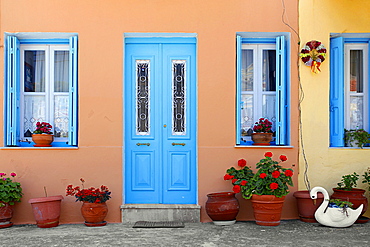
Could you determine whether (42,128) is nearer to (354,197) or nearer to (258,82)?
(258,82)

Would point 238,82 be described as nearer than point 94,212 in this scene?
No

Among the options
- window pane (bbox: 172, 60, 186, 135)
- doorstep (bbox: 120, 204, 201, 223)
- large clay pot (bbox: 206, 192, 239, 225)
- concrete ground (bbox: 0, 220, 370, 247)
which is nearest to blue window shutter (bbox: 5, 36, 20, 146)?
concrete ground (bbox: 0, 220, 370, 247)

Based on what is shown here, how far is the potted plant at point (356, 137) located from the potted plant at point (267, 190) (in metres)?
1.33

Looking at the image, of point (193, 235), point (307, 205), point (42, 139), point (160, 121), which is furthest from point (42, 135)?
point (307, 205)

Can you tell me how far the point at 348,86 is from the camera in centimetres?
731

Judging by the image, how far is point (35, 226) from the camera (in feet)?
21.7

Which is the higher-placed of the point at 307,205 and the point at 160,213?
the point at 307,205

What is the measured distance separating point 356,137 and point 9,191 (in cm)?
517

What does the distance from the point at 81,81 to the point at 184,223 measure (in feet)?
8.52

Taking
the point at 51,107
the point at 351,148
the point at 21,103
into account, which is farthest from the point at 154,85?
the point at 351,148

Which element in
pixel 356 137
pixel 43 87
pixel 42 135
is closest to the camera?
pixel 42 135

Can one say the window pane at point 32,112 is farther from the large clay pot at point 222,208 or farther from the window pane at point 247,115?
the window pane at point 247,115

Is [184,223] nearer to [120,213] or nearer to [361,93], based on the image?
[120,213]

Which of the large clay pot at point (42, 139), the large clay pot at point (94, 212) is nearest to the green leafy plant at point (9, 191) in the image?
the large clay pot at point (42, 139)
